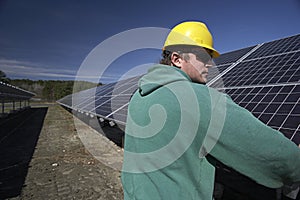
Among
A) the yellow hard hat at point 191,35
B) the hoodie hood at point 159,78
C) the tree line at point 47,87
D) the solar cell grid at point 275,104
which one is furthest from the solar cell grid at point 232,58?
the tree line at point 47,87

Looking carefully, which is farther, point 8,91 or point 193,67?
point 8,91

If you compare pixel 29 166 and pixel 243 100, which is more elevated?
pixel 243 100

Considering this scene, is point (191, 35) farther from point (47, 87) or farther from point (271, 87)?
point (47, 87)

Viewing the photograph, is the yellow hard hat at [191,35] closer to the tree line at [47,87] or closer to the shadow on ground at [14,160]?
the shadow on ground at [14,160]

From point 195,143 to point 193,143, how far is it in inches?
0.4

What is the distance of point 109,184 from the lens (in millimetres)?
5129

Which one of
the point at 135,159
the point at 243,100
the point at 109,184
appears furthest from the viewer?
the point at 109,184

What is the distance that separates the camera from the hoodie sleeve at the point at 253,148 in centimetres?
98

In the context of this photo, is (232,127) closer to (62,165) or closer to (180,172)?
(180,172)

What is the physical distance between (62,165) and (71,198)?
224cm

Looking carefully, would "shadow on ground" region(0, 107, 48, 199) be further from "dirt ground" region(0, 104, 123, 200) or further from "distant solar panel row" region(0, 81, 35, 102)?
"distant solar panel row" region(0, 81, 35, 102)

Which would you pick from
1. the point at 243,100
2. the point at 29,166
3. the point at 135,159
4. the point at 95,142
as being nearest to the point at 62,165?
the point at 29,166

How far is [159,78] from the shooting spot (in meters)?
1.17

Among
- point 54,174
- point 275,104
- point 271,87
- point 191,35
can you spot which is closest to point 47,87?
point 54,174
